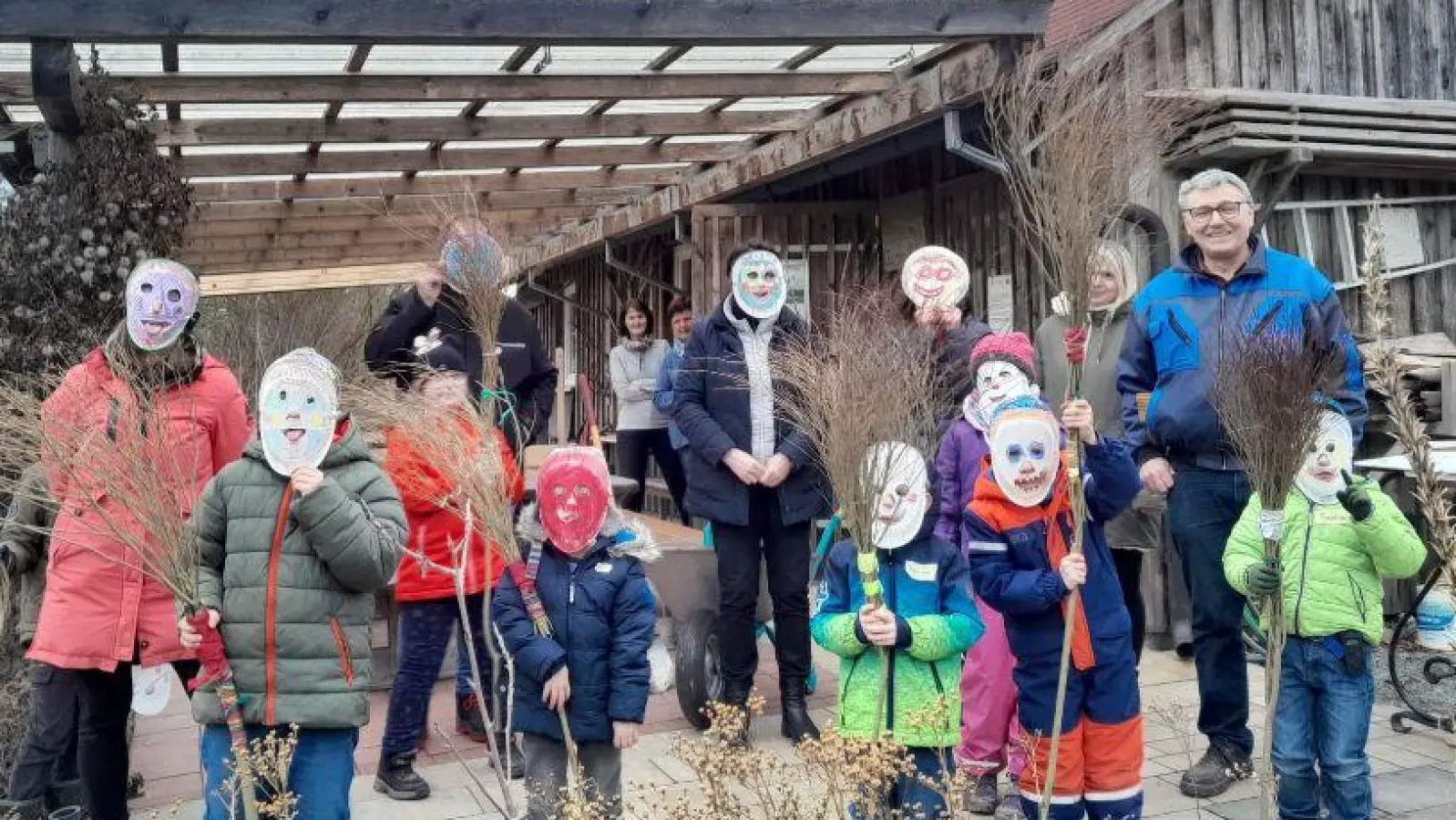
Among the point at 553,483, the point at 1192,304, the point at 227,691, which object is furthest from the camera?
the point at 1192,304

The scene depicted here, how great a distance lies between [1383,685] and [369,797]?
420 centimetres

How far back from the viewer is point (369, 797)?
13.8 feet

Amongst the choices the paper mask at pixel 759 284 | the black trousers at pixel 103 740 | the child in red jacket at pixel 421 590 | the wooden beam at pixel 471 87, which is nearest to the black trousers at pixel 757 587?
the paper mask at pixel 759 284

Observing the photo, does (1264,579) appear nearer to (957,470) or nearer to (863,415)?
(863,415)

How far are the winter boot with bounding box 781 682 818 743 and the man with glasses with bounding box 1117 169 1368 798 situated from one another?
133 cm

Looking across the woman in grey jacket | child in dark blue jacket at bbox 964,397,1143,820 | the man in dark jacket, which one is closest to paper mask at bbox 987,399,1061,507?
child in dark blue jacket at bbox 964,397,1143,820

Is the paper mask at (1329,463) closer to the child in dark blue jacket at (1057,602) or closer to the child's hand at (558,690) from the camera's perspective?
the child in dark blue jacket at (1057,602)

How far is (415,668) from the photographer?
425 cm

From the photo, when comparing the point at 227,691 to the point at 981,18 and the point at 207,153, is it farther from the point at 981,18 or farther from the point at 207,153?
the point at 207,153

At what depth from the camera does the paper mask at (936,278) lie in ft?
15.1

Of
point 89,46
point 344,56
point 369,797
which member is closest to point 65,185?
point 89,46

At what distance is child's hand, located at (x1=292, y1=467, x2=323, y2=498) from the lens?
3.03 meters

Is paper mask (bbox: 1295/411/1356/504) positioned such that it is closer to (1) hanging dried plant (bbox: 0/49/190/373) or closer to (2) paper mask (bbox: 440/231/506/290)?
(2) paper mask (bbox: 440/231/506/290)

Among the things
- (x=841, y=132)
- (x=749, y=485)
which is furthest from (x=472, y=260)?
(x=841, y=132)
